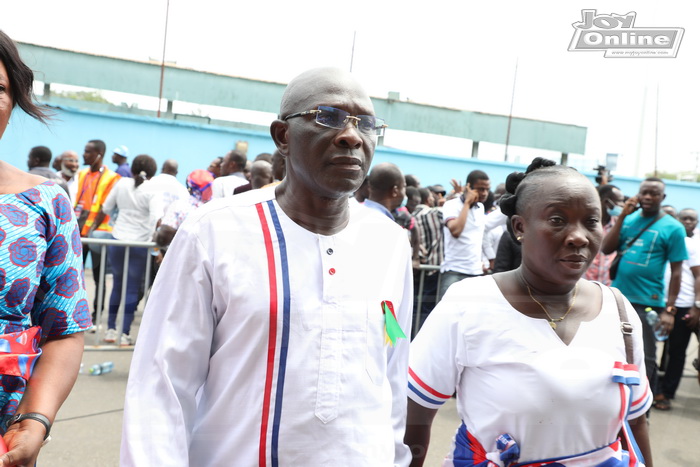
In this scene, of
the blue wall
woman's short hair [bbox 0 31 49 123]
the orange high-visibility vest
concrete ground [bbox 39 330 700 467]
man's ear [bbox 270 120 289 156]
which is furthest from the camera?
the orange high-visibility vest

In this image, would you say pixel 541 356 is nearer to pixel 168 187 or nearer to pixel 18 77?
pixel 18 77

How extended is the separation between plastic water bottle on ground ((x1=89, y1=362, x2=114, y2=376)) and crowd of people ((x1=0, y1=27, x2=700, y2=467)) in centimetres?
362

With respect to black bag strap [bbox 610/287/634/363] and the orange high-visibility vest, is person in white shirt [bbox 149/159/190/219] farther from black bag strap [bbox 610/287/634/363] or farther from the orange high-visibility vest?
black bag strap [bbox 610/287/634/363]

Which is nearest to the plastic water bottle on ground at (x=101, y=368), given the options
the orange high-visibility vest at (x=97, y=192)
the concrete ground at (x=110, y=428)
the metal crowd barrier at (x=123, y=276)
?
the concrete ground at (x=110, y=428)

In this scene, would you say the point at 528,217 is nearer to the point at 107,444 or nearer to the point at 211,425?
the point at 211,425

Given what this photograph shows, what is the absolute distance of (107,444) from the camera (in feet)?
12.3

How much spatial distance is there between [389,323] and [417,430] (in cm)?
52

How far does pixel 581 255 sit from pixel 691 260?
378cm

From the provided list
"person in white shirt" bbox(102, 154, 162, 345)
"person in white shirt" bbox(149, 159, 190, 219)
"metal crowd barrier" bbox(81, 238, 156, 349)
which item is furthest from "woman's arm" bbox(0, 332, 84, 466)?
"person in white shirt" bbox(102, 154, 162, 345)

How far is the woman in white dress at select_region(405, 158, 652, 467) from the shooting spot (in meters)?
1.76

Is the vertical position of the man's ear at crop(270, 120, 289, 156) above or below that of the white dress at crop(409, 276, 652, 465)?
above

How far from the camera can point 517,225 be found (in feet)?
6.64

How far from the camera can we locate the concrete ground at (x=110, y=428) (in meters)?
3.60

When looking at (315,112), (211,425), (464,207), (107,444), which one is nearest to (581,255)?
(315,112)
